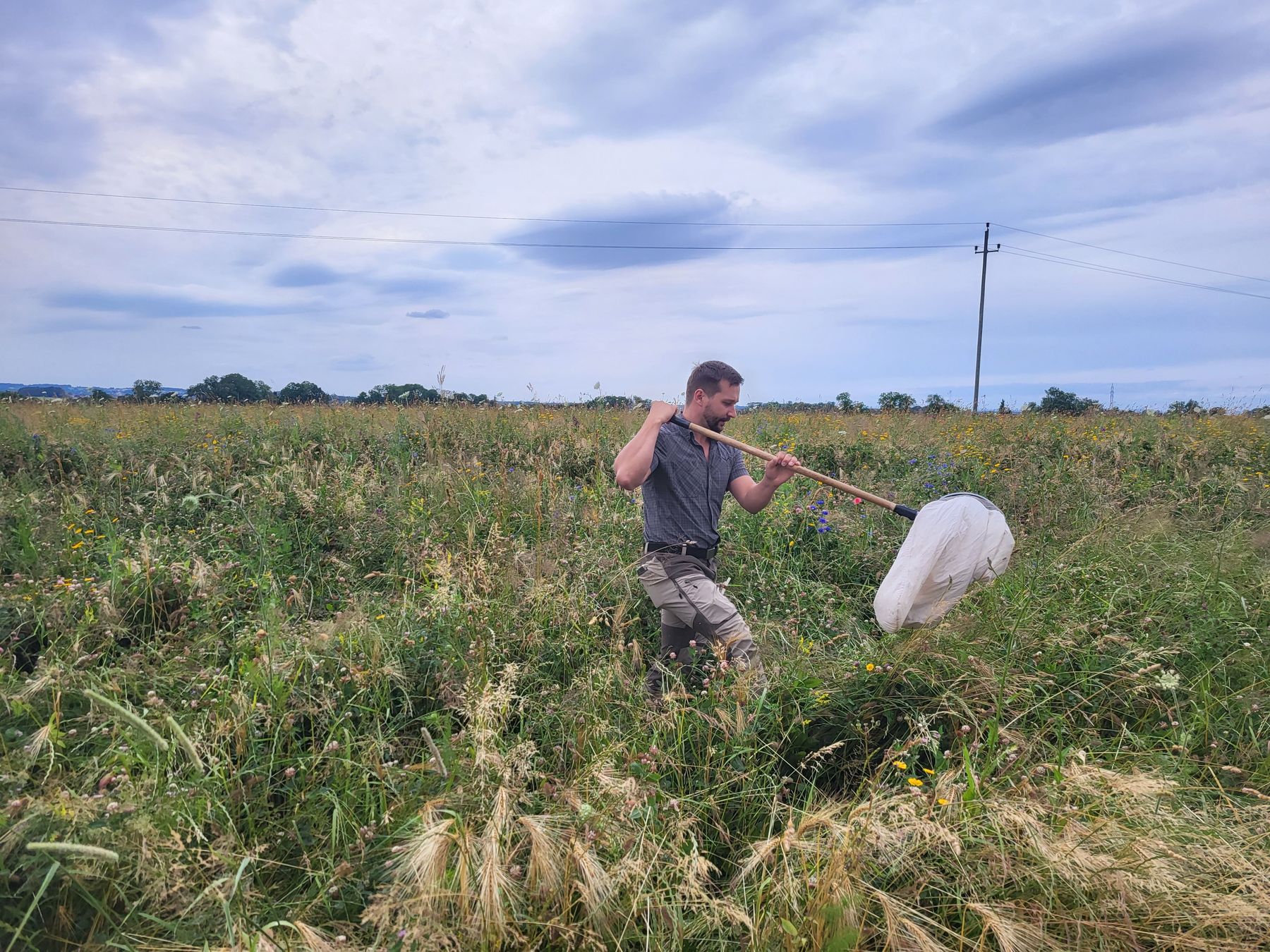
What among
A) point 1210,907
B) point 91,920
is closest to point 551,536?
Answer: point 91,920

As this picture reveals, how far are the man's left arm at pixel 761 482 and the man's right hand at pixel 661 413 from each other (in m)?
0.54

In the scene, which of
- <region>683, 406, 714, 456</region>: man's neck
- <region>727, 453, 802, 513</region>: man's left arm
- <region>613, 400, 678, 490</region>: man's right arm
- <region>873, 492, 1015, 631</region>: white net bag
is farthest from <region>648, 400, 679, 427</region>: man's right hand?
<region>873, 492, 1015, 631</region>: white net bag

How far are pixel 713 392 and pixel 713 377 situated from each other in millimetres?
77

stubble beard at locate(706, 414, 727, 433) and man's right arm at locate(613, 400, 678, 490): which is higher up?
stubble beard at locate(706, 414, 727, 433)

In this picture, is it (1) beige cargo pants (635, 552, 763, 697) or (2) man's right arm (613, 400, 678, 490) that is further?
(2) man's right arm (613, 400, 678, 490)

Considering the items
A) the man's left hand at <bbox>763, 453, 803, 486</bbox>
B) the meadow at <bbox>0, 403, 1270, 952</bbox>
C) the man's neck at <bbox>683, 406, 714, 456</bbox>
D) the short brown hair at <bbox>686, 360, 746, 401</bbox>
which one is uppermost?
the short brown hair at <bbox>686, 360, 746, 401</bbox>

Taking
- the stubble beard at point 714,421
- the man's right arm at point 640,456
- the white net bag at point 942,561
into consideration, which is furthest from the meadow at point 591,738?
the stubble beard at point 714,421

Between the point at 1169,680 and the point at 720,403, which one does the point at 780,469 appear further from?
the point at 1169,680

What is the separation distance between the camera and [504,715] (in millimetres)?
2482

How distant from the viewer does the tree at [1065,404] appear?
12594mm

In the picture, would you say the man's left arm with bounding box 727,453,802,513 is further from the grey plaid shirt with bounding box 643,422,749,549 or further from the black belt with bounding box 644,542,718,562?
the black belt with bounding box 644,542,718,562

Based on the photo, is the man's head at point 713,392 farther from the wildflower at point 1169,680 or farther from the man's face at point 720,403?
the wildflower at point 1169,680

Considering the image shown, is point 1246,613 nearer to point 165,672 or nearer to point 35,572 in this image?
point 165,672

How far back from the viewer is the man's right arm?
338 cm
